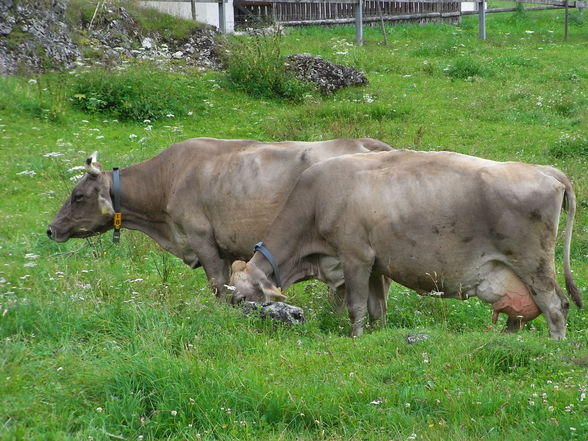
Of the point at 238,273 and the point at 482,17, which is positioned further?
the point at 482,17

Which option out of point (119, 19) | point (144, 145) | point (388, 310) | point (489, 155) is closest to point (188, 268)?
point (388, 310)

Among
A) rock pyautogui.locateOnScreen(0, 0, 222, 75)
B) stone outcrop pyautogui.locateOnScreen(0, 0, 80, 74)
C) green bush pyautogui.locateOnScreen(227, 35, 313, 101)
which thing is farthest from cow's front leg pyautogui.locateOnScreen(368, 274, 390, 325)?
stone outcrop pyautogui.locateOnScreen(0, 0, 80, 74)

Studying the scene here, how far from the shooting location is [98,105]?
57.5 feet

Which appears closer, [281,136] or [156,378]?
[156,378]

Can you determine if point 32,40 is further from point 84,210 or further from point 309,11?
point 309,11

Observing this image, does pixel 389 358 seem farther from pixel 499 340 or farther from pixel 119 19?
pixel 119 19

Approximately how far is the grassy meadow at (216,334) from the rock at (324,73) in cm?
167

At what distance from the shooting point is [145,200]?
10867mm

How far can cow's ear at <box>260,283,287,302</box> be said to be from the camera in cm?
920

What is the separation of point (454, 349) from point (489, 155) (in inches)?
340

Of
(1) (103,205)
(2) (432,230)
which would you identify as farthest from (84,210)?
(2) (432,230)

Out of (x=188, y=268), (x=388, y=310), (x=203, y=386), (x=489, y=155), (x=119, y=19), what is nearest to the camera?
(x=203, y=386)

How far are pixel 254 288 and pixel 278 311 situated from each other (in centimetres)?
76

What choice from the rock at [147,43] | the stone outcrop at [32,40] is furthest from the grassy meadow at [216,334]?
the rock at [147,43]
